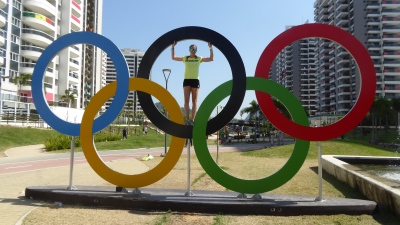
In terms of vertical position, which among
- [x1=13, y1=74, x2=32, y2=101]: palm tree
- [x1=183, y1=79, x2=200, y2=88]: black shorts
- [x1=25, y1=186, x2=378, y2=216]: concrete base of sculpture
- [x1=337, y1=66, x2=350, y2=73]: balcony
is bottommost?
[x1=25, y1=186, x2=378, y2=216]: concrete base of sculpture

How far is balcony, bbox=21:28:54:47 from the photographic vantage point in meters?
57.1

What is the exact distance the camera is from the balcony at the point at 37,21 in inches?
2253

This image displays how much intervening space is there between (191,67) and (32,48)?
5646cm

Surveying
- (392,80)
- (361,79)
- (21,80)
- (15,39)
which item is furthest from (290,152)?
(392,80)

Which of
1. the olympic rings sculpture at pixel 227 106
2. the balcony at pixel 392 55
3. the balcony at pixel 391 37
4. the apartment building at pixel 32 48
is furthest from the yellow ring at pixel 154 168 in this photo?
the balcony at pixel 391 37

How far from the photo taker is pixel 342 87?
94.6m

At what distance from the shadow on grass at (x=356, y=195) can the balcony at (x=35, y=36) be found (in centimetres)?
5482

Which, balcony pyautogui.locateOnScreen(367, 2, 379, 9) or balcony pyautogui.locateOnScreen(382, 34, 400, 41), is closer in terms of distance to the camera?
balcony pyautogui.locateOnScreen(382, 34, 400, 41)

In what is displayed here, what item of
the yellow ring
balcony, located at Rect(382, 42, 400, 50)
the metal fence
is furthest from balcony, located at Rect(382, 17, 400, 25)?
the yellow ring

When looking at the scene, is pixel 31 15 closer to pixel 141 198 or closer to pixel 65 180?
pixel 65 180

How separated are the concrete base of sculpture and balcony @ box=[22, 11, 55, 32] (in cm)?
5656

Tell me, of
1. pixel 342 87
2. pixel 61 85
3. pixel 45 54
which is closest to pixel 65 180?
pixel 45 54

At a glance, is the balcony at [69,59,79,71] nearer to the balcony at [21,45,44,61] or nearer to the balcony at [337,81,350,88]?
the balcony at [21,45,44,61]

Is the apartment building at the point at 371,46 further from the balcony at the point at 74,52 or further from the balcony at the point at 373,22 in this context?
the balcony at the point at 74,52
